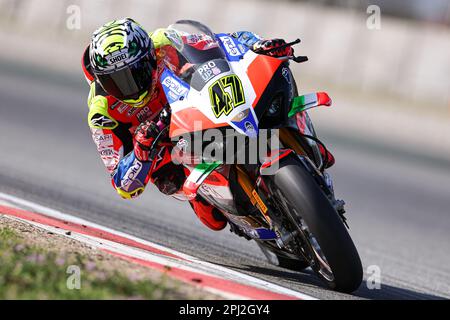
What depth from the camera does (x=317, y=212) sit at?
4.48m

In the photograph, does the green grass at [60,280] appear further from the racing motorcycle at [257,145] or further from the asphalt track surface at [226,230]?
the asphalt track surface at [226,230]

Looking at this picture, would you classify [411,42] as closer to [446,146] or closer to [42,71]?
[446,146]

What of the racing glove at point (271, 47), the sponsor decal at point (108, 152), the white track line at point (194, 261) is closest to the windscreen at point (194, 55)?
the racing glove at point (271, 47)

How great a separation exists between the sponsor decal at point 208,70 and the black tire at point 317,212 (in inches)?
25.1

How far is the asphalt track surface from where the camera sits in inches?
247

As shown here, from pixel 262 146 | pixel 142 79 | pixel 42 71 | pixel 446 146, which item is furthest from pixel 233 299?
pixel 42 71

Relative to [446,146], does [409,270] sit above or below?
above

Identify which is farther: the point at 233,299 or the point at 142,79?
the point at 142,79

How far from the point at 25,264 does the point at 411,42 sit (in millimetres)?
11525

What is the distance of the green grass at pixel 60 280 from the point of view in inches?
159

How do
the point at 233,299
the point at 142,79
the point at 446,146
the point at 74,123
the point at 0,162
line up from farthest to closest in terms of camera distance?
the point at 446,146 < the point at 74,123 < the point at 0,162 < the point at 142,79 < the point at 233,299

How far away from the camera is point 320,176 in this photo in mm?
4832

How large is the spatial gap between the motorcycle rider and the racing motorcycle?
0.43ft

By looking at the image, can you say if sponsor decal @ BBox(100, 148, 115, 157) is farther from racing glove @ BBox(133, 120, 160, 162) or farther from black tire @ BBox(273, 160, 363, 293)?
black tire @ BBox(273, 160, 363, 293)
